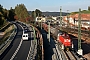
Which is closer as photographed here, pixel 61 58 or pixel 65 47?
pixel 61 58

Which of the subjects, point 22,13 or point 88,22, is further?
point 22,13

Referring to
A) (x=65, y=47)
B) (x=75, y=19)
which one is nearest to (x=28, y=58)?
(x=65, y=47)

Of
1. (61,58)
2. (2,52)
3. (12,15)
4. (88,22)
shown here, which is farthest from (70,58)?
(12,15)

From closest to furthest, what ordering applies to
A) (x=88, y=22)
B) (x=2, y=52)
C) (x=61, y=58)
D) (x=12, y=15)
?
(x=61, y=58)
(x=2, y=52)
(x=88, y=22)
(x=12, y=15)

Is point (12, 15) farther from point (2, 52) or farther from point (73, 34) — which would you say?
point (2, 52)

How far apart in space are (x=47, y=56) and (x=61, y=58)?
3.89 metres

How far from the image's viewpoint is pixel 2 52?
36875mm

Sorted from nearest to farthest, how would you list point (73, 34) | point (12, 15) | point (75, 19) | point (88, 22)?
point (73, 34)
point (88, 22)
point (75, 19)
point (12, 15)

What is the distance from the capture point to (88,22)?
102m

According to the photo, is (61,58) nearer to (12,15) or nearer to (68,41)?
(68,41)

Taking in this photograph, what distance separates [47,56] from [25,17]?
106 meters

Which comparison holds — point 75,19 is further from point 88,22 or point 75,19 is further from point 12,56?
point 12,56

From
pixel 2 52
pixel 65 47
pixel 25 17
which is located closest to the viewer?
pixel 2 52

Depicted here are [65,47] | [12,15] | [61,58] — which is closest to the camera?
[61,58]
